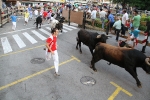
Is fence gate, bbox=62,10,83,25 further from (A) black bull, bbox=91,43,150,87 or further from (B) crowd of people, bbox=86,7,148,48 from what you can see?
(A) black bull, bbox=91,43,150,87

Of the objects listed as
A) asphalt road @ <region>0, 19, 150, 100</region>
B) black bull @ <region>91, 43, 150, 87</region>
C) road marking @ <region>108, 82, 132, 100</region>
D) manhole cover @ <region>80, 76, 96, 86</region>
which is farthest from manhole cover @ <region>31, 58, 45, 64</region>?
road marking @ <region>108, 82, 132, 100</region>

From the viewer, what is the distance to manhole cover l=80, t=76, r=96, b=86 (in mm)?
Result: 5957

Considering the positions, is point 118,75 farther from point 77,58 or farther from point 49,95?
point 49,95

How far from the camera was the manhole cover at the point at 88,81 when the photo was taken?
5.96m

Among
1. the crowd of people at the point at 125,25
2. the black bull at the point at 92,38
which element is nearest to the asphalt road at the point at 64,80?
the black bull at the point at 92,38

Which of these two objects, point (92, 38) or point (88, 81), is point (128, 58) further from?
point (92, 38)

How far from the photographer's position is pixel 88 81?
20.1ft

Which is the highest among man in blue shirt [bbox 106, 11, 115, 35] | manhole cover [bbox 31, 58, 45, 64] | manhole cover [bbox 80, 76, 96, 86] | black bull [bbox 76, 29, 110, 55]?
man in blue shirt [bbox 106, 11, 115, 35]

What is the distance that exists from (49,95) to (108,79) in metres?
2.70

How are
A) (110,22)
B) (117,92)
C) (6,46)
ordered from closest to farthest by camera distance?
(117,92), (6,46), (110,22)

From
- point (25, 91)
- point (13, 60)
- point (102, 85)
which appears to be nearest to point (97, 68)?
point (102, 85)

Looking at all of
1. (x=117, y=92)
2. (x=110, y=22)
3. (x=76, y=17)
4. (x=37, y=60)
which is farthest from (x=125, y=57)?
(x=76, y=17)

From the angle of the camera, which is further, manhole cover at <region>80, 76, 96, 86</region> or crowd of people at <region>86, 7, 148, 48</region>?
crowd of people at <region>86, 7, 148, 48</region>

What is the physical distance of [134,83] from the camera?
618 centimetres
